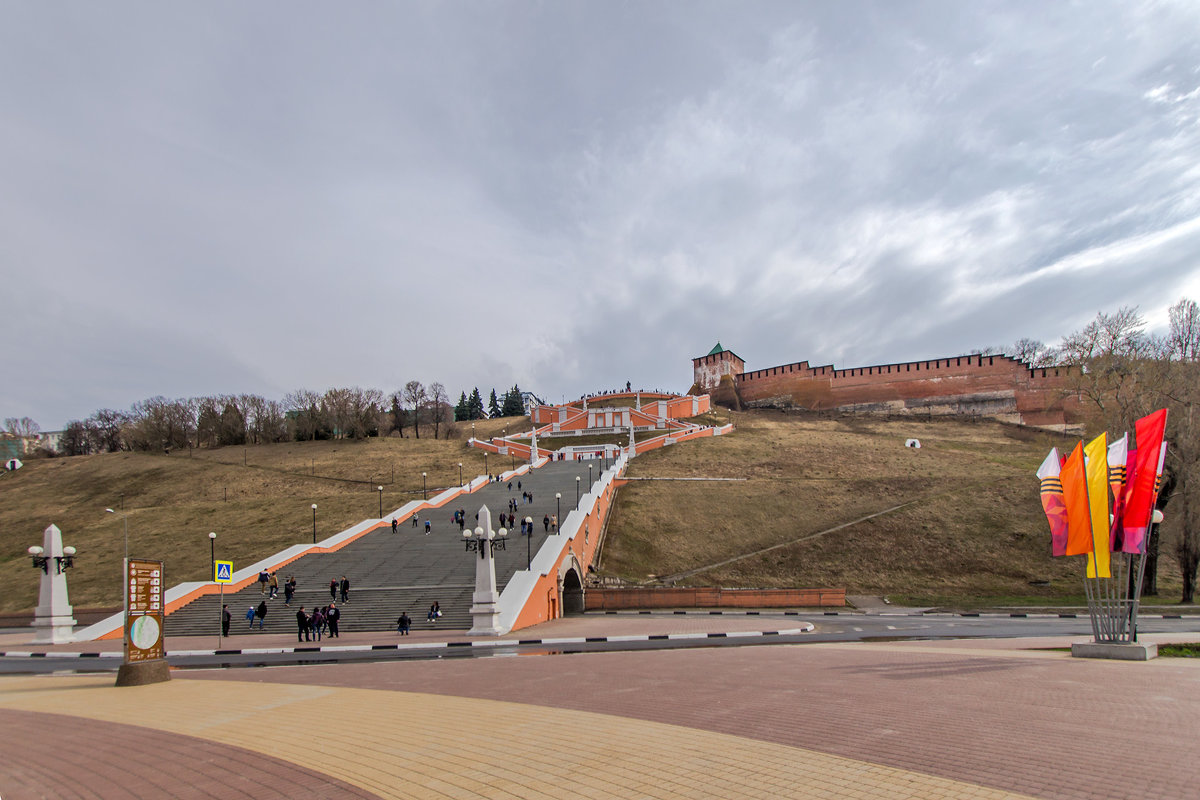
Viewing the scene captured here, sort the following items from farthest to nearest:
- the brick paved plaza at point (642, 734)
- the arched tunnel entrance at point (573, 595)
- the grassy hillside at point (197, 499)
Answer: the grassy hillside at point (197, 499), the arched tunnel entrance at point (573, 595), the brick paved plaza at point (642, 734)

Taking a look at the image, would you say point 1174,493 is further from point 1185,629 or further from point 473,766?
point 473,766

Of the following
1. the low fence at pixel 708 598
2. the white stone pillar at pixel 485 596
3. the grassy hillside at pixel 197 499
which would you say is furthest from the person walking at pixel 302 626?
the grassy hillside at pixel 197 499

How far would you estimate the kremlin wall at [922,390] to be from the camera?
69.4 meters

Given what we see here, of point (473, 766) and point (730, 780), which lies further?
point (473, 766)

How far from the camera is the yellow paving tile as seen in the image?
14.5 feet

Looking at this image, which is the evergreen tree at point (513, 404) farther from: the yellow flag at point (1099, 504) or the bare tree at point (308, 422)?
the yellow flag at point (1099, 504)

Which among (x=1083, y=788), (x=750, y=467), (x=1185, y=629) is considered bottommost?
(x=1185, y=629)

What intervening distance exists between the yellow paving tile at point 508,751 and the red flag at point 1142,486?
9.76m

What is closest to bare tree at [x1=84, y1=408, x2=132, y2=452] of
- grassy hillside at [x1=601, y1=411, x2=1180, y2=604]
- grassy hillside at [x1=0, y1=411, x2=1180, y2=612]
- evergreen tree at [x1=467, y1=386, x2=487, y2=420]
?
grassy hillside at [x1=0, y1=411, x2=1180, y2=612]

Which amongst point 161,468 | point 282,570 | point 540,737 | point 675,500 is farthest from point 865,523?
point 161,468

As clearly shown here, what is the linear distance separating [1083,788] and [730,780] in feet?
7.16

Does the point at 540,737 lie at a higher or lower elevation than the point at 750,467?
lower

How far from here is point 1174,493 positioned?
26.0 m

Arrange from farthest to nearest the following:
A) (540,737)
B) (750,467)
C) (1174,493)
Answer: (750,467), (1174,493), (540,737)
